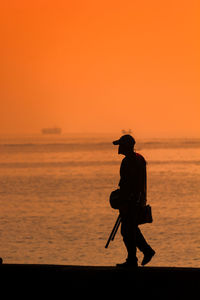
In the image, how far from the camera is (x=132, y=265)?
8.48 meters

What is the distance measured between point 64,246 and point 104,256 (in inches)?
141

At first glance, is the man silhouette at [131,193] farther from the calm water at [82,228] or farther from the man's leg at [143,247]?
the calm water at [82,228]

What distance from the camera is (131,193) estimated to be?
870 centimetres

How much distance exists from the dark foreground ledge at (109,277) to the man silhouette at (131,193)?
0.78 metres

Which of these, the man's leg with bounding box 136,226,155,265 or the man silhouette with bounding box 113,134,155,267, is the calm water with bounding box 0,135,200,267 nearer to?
the man's leg with bounding box 136,226,155,265

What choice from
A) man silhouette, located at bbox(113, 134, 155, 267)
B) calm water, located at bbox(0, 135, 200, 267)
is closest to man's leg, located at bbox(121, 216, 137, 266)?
man silhouette, located at bbox(113, 134, 155, 267)

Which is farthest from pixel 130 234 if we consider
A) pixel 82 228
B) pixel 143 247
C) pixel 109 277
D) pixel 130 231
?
pixel 82 228

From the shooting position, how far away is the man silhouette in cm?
860

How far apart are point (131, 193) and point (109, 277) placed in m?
1.50

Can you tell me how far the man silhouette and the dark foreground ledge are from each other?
30.6 inches

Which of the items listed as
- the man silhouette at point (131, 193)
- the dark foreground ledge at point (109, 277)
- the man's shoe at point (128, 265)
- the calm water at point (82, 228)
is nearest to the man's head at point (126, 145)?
the man silhouette at point (131, 193)

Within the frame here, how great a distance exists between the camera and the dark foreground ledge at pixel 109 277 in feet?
23.6

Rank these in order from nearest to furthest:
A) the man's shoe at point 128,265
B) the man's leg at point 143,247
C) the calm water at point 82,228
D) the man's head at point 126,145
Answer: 1. the man's shoe at point 128,265
2. the man's head at point 126,145
3. the man's leg at point 143,247
4. the calm water at point 82,228

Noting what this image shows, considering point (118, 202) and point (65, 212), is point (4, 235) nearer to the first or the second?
point (65, 212)
